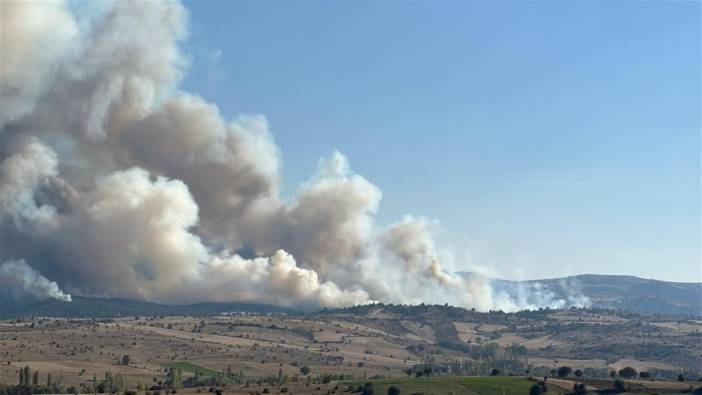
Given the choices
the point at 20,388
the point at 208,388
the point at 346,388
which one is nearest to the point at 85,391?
the point at 20,388

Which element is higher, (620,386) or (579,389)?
(620,386)

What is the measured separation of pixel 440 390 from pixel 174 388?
53380mm

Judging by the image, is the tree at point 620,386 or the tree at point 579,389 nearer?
the tree at point 579,389

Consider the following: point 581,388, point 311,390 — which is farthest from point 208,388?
point 581,388

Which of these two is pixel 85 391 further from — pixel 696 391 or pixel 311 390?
pixel 696 391

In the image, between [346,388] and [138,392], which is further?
[346,388]

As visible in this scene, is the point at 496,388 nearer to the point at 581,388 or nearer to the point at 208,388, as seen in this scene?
the point at 581,388

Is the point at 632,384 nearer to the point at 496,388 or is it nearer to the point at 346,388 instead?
the point at 496,388

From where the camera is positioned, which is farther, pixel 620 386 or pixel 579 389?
pixel 620 386

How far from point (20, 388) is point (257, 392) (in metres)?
47.4

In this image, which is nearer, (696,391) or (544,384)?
(696,391)

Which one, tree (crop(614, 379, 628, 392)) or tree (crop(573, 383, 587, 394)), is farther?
tree (crop(614, 379, 628, 392))

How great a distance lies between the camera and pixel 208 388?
196500mm

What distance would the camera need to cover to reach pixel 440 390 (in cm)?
19825
